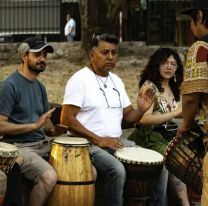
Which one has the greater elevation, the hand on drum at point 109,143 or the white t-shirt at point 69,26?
the white t-shirt at point 69,26

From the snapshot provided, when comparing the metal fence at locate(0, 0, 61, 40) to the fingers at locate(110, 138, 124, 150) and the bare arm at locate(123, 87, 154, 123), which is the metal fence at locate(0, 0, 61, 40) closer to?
the bare arm at locate(123, 87, 154, 123)

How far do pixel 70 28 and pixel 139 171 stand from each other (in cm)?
1402

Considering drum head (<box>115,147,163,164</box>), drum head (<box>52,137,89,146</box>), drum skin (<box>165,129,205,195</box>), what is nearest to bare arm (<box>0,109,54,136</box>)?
drum head (<box>52,137,89,146</box>)

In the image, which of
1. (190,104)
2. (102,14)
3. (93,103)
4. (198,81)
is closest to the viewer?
(198,81)

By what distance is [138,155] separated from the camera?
6.04 metres

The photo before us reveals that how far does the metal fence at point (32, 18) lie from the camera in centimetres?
2033

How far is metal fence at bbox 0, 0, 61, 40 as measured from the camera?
20328mm

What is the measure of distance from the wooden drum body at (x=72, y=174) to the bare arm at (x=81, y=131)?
1.05ft

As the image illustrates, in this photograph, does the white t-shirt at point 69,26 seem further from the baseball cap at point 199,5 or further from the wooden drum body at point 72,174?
the baseball cap at point 199,5

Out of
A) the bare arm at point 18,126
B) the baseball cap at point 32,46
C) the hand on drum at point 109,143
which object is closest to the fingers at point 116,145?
the hand on drum at point 109,143

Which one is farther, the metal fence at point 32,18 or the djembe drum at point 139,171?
the metal fence at point 32,18

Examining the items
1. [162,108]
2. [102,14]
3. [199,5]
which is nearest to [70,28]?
[102,14]

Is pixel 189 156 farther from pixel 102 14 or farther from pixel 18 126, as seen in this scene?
pixel 102 14

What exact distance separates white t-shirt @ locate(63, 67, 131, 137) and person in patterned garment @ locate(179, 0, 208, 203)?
4.26 ft
